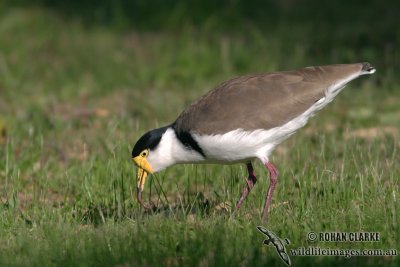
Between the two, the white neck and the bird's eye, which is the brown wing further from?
the bird's eye

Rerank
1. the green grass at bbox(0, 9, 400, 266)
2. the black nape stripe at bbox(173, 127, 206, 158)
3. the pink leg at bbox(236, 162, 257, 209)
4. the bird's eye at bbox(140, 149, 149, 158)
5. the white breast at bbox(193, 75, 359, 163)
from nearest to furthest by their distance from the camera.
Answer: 1. the green grass at bbox(0, 9, 400, 266)
2. the white breast at bbox(193, 75, 359, 163)
3. the black nape stripe at bbox(173, 127, 206, 158)
4. the pink leg at bbox(236, 162, 257, 209)
5. the bird's eye at bbox(140, 149, 149, 158)

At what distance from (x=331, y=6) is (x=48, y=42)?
4.61 meters

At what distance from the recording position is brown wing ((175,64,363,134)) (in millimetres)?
5934

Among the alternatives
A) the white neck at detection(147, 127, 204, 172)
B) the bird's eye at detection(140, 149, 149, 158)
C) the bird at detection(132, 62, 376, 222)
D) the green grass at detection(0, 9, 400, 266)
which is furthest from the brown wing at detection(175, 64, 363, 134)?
the green grass at detection(0, 9, 400, 266)

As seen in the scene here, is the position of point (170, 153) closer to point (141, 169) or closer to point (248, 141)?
point (141, 169)

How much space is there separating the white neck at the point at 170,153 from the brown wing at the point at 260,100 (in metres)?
0.11

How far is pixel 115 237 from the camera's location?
17.2 ft

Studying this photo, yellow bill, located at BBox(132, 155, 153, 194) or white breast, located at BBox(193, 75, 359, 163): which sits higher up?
white breast, located at BBox(193, 75, 359, 163)

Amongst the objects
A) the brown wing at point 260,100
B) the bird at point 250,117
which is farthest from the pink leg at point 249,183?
the brown wing at point 260,100

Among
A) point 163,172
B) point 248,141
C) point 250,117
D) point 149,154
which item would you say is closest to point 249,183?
point 248,141

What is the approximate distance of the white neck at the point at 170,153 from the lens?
6109 mm

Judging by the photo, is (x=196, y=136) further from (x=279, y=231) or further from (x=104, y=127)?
(x=104, y=127)

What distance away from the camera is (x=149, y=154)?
6340 mm

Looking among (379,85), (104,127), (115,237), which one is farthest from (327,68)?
(379,85)
